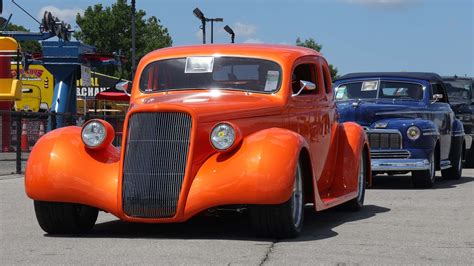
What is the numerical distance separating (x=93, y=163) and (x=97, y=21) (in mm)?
66290

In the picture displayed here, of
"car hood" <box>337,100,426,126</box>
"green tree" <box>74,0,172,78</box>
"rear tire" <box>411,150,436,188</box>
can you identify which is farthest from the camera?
"green tree" <box>74,0,172,78</box>

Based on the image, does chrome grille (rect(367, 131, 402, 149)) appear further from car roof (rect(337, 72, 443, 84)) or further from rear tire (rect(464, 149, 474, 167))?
rear tire (rect(464, 149, 474, 167))

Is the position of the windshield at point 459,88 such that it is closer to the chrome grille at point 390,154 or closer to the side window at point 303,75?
the chrome grille at point 390,154

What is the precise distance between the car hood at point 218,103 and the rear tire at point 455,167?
8.77 metres

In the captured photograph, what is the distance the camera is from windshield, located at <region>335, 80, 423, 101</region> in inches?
609

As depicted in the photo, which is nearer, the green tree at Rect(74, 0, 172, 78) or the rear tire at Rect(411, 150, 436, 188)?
the rear tire at Rect(411, 150, 436, 188)

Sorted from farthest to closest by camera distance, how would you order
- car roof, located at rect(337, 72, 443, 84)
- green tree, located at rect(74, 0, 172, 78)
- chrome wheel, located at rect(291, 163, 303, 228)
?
green tree, located at rect(74, 0, 172, 78), car roof, located at rect(337, 72, 443, 84), chrome wheel, located at rect(291, 163, 303, 228)

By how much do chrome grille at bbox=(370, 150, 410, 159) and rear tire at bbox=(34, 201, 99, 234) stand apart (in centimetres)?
693

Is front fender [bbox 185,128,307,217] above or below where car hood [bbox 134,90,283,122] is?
below

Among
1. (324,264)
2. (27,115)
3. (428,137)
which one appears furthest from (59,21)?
(324,264)

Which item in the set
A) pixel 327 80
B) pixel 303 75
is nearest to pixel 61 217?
pixel 303 75

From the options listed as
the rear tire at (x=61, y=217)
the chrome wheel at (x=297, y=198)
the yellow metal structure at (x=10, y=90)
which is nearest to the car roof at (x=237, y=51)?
the chrome wheel at (x=297, y=198)

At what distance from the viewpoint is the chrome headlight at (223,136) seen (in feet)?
24.7

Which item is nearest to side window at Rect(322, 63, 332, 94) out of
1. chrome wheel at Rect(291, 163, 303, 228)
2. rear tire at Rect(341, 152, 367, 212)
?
rear tire at Rect(341, 152, 367, 212)
